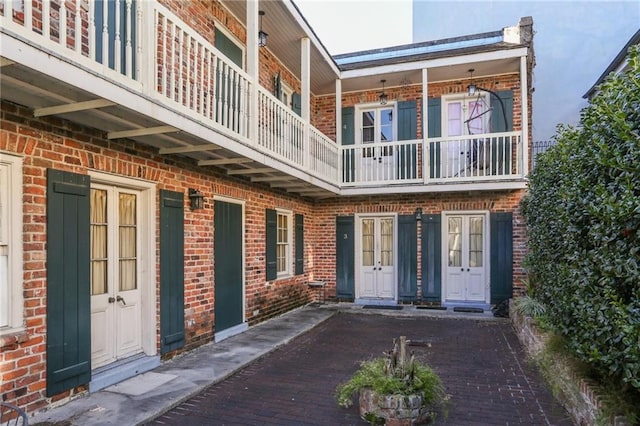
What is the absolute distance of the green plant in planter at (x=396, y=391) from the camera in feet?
11.4

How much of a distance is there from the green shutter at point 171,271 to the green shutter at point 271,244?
A: 2663 mm

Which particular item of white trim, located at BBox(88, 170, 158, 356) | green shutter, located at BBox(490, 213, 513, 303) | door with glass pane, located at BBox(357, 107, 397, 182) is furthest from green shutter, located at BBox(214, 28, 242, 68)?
green shutter, located at BBox(490, 213, 513, 303)

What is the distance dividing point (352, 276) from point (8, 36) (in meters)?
8.78

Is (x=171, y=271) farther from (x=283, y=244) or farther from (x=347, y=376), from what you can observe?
(x=283, y=244)

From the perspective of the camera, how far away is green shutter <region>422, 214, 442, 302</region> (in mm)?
9719

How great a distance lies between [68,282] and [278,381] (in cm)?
248

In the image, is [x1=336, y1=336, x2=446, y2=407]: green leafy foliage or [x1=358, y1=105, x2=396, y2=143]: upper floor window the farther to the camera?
[x1=358, y1=105, x2=396, y2=143]: upper floor window

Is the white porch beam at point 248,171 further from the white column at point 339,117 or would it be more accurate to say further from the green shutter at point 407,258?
the green shutter at point 407,258

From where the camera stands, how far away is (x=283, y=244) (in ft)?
30.3

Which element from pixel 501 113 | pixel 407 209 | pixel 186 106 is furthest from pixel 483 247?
pixel 186 106

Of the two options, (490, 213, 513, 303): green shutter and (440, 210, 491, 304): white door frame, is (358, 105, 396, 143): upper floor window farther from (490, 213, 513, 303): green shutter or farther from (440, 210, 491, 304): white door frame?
(490, 213, 513, 303): green shutter

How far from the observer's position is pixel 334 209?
34.8 feet

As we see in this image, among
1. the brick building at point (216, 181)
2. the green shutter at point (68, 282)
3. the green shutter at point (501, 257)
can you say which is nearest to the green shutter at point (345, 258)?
the brick building at point (216, 181)

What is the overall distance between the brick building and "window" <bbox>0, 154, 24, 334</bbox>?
0.01m
